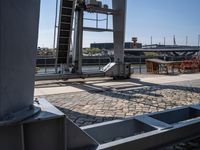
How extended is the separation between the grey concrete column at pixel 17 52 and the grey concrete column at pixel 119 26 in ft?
28.4

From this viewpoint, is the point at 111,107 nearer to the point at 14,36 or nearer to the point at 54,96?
the point at 54,96

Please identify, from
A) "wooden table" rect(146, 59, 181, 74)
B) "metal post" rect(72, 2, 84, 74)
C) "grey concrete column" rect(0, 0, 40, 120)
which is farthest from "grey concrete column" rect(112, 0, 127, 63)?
"grey concrete column" rect(0, 0, 40, 120)

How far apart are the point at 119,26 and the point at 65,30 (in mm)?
2421

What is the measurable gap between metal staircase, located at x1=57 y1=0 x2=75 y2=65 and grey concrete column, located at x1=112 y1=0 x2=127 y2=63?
2075 mm

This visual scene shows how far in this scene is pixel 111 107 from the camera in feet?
18.6

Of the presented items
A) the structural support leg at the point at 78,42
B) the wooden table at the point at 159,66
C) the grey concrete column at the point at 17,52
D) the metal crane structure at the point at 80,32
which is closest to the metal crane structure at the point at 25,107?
the grey concrete column at the point at 17,52

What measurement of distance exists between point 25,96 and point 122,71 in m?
8.74

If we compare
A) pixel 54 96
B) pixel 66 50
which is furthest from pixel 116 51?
pixel 54 96

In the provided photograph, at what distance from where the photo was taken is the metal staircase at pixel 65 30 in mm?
9438

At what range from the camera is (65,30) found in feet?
32.2

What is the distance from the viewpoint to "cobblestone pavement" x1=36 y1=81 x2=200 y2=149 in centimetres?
507

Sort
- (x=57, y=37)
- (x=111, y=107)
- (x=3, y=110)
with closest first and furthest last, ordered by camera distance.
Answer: (x=3, y=110) < (x=111, y=107) < (x=57, y=37)

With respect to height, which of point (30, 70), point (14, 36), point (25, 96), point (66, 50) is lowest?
point (25, 96)

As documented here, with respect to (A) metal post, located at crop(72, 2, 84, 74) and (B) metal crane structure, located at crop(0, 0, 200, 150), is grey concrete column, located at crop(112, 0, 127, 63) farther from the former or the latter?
(B) metal crane structure, located at crop(0, 0, 200, 150)
